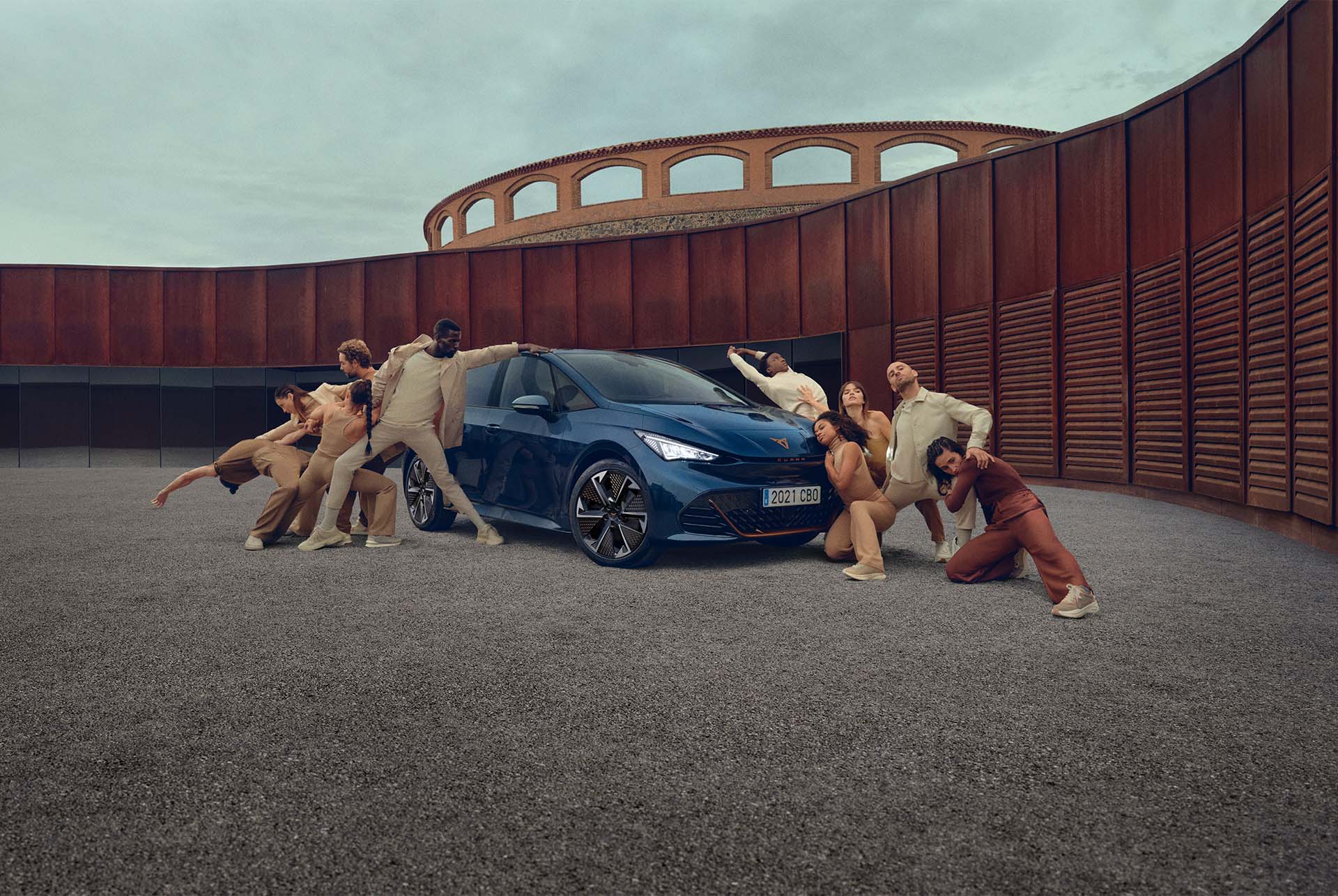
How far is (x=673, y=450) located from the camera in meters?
5.73

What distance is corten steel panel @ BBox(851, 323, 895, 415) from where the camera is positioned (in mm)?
15383

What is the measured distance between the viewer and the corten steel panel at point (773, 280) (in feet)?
55.0

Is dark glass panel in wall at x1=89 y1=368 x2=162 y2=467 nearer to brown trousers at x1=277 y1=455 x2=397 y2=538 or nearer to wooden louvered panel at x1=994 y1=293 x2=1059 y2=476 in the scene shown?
brown trousers at x1=277 y1=455 x2=397 y2=538

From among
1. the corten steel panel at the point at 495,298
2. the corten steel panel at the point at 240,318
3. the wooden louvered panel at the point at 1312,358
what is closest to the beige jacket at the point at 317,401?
the wooden louvered panel at the point at 1312,358

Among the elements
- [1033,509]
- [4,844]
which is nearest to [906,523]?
[1033,509]

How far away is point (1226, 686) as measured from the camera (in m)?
3.29

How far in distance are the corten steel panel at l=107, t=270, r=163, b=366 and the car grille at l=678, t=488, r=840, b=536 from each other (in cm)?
1986

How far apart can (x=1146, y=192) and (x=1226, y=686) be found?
359 inches

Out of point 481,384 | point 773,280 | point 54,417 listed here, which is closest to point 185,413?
point 54,417

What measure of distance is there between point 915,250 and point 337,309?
41.6 ft

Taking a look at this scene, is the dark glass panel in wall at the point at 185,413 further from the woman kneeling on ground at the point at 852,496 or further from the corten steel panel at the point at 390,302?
the woman kneeling on ground at the point at 852,496

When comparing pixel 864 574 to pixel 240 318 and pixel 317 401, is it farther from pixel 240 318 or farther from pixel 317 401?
pixel 240 318

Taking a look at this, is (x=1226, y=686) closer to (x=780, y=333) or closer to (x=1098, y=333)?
(x=1098, y=333)

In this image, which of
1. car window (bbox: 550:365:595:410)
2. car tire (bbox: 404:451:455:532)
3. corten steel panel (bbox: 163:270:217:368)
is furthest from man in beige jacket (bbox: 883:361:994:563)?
corten steel panel (bbox: 163:270:217:368)
